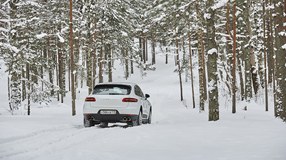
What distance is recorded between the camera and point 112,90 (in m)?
13.1

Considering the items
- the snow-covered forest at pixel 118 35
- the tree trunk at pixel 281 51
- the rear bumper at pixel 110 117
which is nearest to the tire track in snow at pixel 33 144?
the rear bumper at pixel 110 117

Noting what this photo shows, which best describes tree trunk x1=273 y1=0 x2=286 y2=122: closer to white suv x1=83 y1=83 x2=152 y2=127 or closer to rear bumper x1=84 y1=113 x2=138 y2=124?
white suv x1=83 y1=83 x2=152 y2=127

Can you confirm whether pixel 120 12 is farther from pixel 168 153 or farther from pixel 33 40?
pixel 168 153

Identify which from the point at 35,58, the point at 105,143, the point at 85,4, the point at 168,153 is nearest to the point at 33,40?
the point at 35,58

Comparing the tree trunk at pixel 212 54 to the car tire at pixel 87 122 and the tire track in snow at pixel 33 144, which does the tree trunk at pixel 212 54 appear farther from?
the tire track in snow at pixel 33 144

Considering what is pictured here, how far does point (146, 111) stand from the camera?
1492cm

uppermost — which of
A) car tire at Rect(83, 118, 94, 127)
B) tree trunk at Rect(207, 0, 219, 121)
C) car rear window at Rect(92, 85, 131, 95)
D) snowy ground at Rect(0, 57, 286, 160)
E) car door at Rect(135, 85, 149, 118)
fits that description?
tree trunk at Rect(207, 0, 219, 121)

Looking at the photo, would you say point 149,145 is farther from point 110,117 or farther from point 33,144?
point 110,117

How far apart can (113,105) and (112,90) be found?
636 millimetres

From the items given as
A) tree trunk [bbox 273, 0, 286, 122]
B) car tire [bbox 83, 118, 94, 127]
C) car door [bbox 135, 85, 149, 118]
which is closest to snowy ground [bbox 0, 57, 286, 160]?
car tire [bbox 83, 118, 94, 127]

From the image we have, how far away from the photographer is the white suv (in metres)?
12.8

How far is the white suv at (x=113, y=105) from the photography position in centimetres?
1275

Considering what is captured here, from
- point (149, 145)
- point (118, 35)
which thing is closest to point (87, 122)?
point (149, 145)

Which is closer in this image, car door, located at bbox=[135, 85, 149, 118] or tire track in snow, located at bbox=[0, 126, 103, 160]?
tire track in snow, located at bbox=[0, 126, 103, 160]
